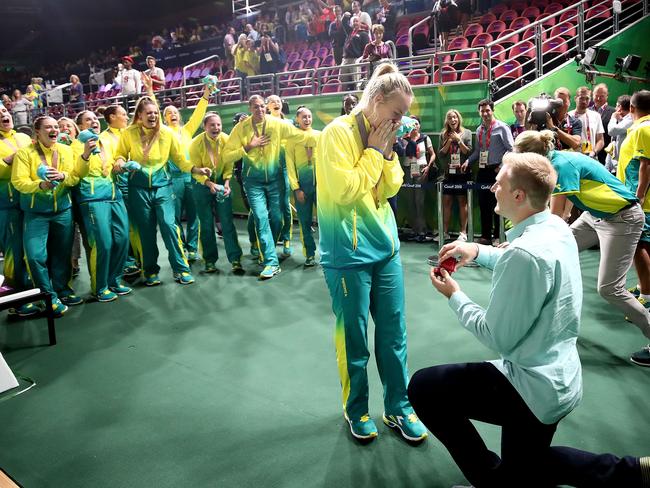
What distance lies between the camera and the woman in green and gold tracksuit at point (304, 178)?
654 cm

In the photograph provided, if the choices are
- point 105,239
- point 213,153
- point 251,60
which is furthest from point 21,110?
point 105,239

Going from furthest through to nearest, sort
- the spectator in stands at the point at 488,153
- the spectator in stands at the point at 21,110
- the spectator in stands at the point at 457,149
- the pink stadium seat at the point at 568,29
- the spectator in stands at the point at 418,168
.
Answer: the spectator in stands at the point at 21,110
the pink stadium seat at the point at 568,29
the spectator in stands at the point at 418,168
the spectator in stands at the point at 457,149
the spectator in stands at the point at 488,153

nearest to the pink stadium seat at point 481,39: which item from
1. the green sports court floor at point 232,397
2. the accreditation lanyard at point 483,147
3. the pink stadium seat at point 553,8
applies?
the pink stadium seat at point 553,8

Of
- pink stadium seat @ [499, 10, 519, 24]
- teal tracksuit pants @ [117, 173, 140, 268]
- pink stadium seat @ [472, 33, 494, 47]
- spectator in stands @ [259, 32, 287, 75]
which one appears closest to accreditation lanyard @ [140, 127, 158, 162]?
teal tracksuit pants @ [117, 173, 140, 268]

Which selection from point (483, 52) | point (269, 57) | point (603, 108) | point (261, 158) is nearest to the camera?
point (261, 158)

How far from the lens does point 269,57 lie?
1130 centimetres

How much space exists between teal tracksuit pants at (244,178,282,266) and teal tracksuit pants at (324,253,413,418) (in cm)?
352

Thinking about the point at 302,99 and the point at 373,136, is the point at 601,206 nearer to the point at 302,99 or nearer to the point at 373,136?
the point at 373,136

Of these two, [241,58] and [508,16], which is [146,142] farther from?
[508,16]

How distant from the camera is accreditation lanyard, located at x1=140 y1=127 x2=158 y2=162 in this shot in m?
5.75

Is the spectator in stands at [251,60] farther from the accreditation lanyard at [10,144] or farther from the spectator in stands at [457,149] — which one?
the accreditation lanyard at [10,144]

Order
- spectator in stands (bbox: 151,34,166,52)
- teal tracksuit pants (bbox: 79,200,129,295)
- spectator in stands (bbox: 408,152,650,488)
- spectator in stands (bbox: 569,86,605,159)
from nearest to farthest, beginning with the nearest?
spectator in stands (bbox: 408,152,650,488)
teal tracksuit pants (bbox: 79,200,129,295)
spectator in stands (bbox: 569,86,605,159)
spectator in stands (bbox: 151,34,166,52)

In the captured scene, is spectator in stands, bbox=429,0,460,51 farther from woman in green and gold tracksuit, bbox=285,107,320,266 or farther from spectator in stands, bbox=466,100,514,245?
woman in green and gold tracksuit, bbox=285,107,320,266

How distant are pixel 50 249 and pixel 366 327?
399cm
